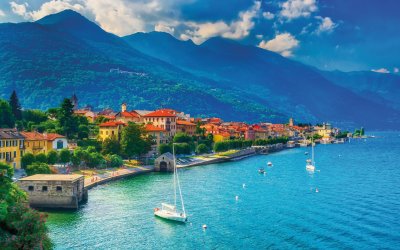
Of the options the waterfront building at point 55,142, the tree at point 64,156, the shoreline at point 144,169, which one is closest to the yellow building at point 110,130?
the shoreline at point 144,169

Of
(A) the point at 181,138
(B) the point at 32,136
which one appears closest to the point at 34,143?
(B) the point at 32,136

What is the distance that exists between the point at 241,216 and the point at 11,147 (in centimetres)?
4784

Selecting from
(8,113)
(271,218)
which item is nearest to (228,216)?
(271,218)

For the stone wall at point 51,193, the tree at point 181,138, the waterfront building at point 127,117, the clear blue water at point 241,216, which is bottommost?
the clear blue water at point 241,216

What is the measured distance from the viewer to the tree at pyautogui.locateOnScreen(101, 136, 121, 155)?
392ft

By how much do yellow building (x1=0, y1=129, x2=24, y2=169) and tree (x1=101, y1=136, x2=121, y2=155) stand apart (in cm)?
3109

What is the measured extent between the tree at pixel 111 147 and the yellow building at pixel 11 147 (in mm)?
31092

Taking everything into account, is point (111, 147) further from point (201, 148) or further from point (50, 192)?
point (50, 192)

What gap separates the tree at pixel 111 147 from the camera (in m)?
119

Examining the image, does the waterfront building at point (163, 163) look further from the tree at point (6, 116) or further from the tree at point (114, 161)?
the tree at point (6, 116)

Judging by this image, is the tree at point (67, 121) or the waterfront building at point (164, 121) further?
the waterfront building at point (164, 121)

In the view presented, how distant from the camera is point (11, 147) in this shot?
8500 centimetres

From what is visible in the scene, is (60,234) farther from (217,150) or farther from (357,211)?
(217,150)

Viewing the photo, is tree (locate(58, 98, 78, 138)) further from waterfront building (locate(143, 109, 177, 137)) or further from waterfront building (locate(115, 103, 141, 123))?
→ waterfront building (locate(115, 103, 141, 123))
